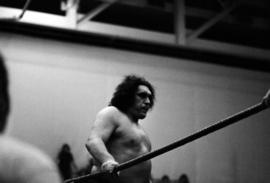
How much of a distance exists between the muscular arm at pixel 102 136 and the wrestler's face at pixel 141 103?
8.2 inches

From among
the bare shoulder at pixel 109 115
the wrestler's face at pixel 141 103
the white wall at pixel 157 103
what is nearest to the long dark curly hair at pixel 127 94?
the wrestler's face at pixel 141 103

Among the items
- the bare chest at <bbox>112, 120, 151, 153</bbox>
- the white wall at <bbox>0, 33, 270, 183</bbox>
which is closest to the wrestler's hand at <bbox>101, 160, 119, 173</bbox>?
the bare chest at <bbox>112, 120, 151, 153</bbox>

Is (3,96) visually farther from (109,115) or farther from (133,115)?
(133,115)

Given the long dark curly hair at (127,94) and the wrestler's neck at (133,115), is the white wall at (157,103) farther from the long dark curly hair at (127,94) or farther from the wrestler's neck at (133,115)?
the wrestler's neck at (133,115)

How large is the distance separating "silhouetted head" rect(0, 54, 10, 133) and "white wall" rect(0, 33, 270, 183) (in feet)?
14.8

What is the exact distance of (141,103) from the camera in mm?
3361

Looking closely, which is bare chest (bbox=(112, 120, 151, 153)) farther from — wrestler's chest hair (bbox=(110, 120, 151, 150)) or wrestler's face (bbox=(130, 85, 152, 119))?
wrestler's face (bbox=(130, 85, 152, 119))

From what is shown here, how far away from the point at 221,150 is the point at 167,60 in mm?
1434

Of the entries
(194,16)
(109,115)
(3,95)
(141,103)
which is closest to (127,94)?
(141,103)

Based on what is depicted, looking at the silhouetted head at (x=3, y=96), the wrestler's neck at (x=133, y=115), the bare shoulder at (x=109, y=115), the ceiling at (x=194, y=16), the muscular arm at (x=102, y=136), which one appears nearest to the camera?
the silhouetted head at (x=3, y=96)

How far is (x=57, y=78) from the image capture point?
591 centimetres

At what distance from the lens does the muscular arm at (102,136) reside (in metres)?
2.82

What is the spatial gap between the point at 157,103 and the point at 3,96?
5152 mm

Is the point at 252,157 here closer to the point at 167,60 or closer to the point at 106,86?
the point at 167,60
